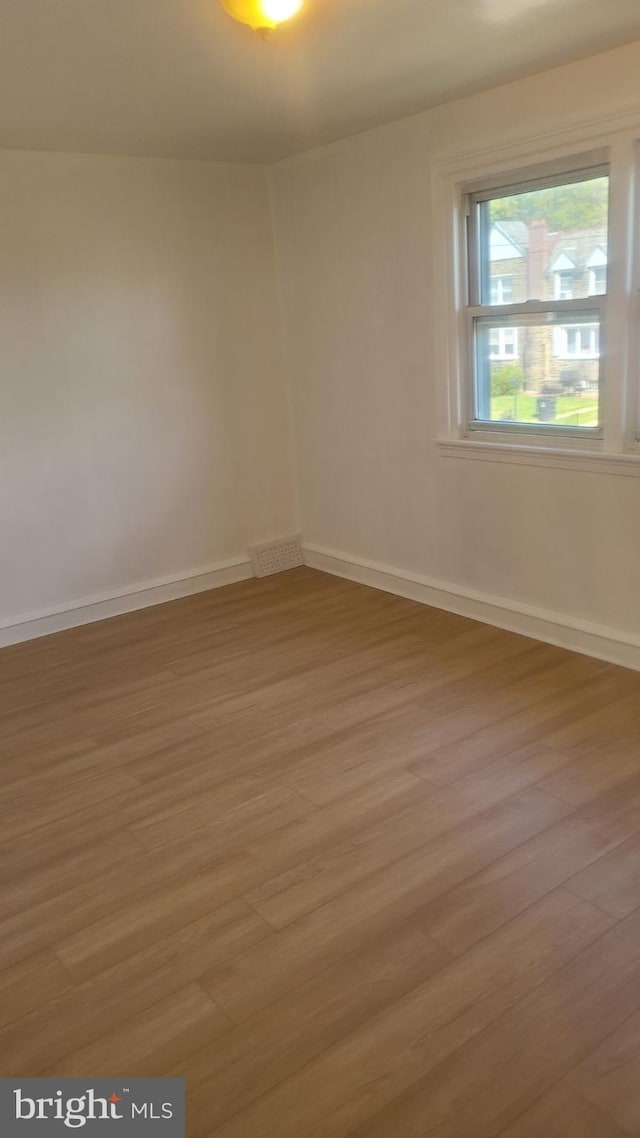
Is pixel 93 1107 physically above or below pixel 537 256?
below

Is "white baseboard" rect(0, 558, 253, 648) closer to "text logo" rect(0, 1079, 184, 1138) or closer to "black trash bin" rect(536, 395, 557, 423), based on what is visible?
"black trash bin" rect(536, 395, 557, 423)

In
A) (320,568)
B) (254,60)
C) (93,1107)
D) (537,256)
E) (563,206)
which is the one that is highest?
(254,60)

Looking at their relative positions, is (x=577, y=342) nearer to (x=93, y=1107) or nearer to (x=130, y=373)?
(x=130, y=373)

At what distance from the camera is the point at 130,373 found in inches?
176

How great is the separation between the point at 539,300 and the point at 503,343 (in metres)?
0.28

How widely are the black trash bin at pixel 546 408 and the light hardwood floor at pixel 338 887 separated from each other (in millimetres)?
1025

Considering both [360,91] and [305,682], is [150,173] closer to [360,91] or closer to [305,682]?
[360,91]

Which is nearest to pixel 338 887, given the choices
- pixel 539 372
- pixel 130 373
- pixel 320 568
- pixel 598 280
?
pixel 539 372

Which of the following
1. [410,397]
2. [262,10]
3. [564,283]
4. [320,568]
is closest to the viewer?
[262,10]

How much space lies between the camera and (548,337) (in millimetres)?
3561

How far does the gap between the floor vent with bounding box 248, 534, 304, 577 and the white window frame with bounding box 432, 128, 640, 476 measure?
4.85ft

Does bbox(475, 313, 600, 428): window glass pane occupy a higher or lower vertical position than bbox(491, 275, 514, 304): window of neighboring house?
lower

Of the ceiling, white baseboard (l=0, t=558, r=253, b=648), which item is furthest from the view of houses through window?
white baseboard (l=0, t=558, r=253, b=648)

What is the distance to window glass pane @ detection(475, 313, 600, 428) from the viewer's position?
3432 mm
